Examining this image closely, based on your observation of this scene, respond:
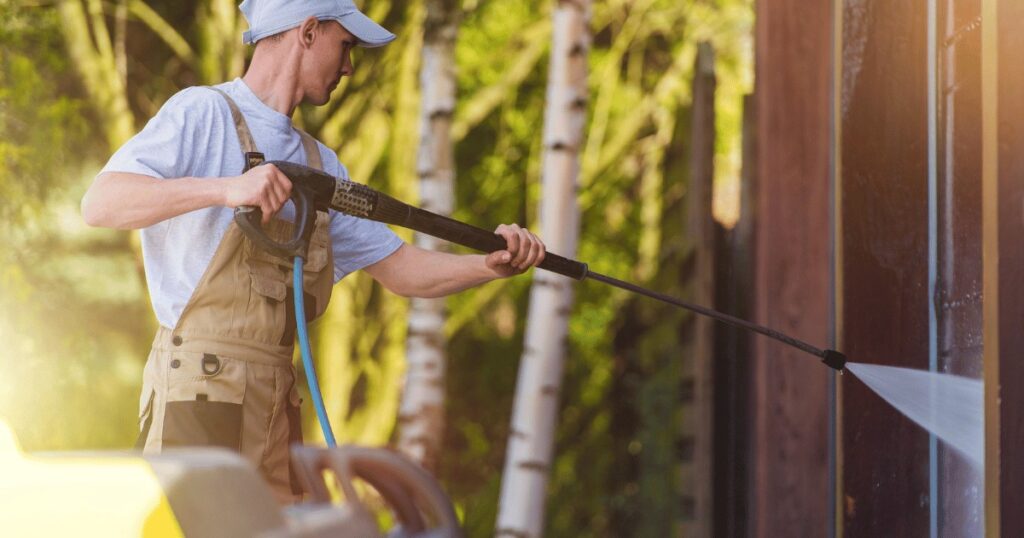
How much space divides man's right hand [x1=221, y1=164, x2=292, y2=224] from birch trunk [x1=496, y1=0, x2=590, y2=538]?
374 centimetres

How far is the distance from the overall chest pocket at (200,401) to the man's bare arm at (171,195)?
30cm

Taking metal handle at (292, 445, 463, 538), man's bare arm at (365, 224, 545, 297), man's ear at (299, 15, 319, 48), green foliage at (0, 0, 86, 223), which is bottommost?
metal handle at (292, 445, 463, 538)

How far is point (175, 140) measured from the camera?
301cm

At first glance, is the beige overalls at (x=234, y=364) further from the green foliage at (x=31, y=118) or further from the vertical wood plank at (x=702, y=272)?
the green foliage at (x=31, y=118)

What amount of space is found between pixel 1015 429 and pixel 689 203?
10.8 ft

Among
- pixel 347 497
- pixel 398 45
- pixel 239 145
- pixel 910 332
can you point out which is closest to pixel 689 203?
pixel 910 332

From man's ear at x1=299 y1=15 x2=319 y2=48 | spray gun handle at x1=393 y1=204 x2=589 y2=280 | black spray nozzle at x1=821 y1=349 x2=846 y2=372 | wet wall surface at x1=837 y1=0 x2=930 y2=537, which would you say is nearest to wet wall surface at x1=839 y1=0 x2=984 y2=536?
wet wall surface at x1=837 y1=0 x2=930 y2=537

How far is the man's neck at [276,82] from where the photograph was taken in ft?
10.8

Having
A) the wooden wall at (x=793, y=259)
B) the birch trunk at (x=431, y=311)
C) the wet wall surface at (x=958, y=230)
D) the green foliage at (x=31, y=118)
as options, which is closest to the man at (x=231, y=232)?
the wet wall surface at (x=958, y=230)

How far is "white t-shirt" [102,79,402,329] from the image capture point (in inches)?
118

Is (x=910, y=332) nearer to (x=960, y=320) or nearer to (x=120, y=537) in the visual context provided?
(x=960, y=320)

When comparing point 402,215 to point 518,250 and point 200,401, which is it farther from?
point 200,401

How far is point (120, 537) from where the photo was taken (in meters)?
1.37

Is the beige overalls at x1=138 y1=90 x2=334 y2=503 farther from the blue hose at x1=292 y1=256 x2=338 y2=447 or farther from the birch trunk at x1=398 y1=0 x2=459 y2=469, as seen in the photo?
the birch trunk at x1=398 y1=0 x2=459 y2=469
